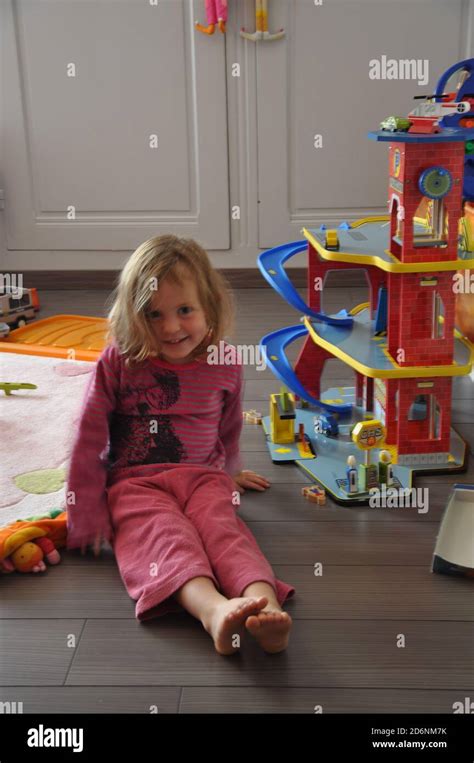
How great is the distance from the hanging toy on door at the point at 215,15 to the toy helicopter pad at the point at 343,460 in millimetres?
1404

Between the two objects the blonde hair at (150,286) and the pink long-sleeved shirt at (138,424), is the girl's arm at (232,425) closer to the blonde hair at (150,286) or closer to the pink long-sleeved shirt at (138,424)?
the pink long-sleeved shirt at (138,424)

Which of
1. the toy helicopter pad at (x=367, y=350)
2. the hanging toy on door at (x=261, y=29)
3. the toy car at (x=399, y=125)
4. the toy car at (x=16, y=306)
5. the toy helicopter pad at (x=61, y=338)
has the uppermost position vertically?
the hanging toy on door at (x=261, y=29)

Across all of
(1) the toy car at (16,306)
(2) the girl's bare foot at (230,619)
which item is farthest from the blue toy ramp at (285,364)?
(1) the toy car at (16,306)

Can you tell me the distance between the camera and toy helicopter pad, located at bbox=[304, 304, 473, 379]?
4.96 ft

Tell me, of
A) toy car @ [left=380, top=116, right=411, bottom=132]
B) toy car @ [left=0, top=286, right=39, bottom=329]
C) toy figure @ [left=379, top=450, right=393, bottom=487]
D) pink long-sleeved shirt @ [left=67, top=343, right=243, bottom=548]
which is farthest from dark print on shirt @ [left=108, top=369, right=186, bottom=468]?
toy car @ [left=0, top=286, right=39, bottom=329]

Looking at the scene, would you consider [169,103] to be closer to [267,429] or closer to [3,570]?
[267,429]

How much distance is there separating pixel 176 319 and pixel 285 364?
1.57 feet

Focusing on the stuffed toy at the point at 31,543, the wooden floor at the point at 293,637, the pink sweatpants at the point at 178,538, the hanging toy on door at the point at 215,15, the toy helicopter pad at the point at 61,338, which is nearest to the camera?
the wooden floor at the point at 293,637

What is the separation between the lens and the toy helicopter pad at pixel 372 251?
146 centimetres

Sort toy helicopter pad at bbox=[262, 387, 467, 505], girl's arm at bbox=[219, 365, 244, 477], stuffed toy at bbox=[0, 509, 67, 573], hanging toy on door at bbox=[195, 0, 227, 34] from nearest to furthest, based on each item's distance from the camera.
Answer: stuffed toy at bbox=[0, 509, 67, 573]
girl's arm at bbox=[219, 365, 244, 477]
toy helicopter pad at bbox=[262, 387, 467, 505]
hanging toy on door at bbox=[195, 0, 227, 34]

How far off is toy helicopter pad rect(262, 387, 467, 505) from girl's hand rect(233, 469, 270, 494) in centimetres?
10

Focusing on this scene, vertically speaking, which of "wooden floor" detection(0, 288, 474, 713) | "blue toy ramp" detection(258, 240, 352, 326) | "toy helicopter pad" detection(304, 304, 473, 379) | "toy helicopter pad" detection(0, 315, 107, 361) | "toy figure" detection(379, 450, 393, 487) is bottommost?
"wooden floor" detection(0, 288, 474, 713)

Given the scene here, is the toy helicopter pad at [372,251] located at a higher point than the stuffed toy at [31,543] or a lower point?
higher

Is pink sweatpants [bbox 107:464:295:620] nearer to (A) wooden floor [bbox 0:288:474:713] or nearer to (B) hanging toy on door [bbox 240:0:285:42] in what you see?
(A) wooden floor [bbox 0:288:474:713]
